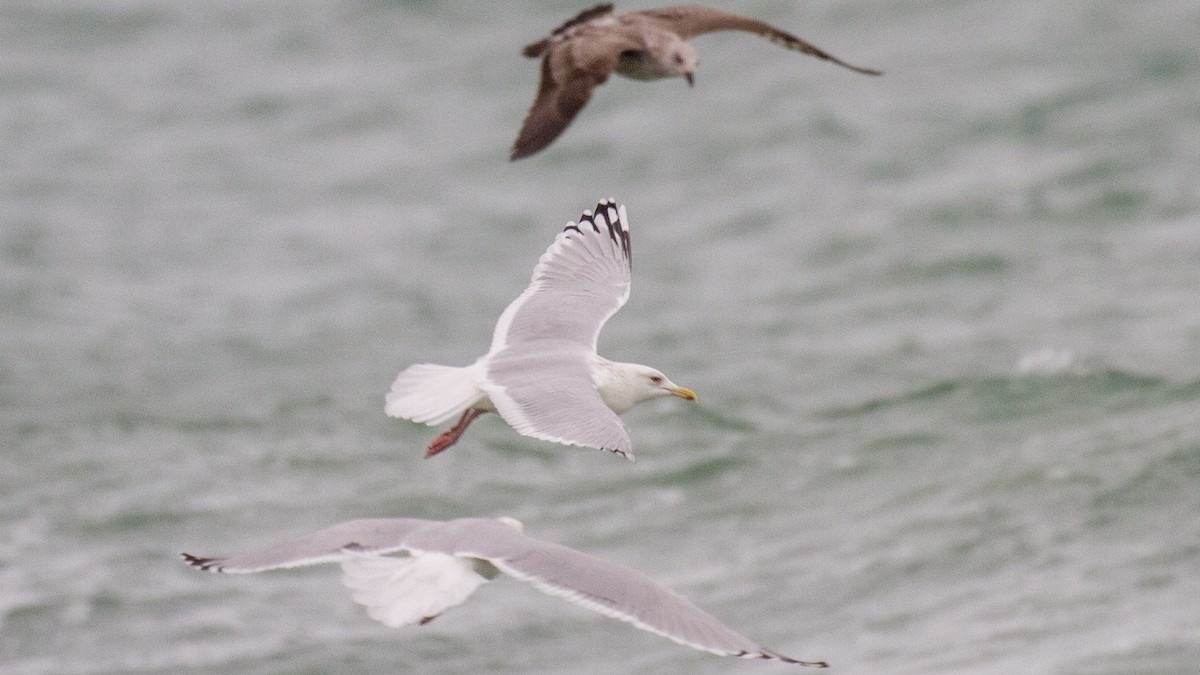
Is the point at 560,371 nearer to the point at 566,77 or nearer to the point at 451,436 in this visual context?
the point at 451,436

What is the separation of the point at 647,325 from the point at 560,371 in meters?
7.16

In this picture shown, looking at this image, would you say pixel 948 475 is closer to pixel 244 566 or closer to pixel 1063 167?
pixel 1063 167

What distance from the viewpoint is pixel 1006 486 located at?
1134 centimetres

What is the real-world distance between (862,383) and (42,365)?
5136mm

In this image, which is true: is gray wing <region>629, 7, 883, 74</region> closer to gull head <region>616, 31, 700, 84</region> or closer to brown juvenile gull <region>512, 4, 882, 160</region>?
brown juvenile gull <region>512, 4, 882, 160</region>

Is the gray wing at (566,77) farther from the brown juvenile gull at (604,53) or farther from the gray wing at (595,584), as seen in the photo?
the gray wing at (595,584)

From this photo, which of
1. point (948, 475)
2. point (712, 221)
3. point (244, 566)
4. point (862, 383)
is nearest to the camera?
point (244, 566)

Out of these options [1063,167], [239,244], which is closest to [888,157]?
[1063,167]

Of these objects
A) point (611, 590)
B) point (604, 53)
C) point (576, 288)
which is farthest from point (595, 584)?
point (604, 53)

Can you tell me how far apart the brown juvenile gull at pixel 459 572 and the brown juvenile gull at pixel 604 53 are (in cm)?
135

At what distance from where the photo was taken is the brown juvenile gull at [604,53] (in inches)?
278

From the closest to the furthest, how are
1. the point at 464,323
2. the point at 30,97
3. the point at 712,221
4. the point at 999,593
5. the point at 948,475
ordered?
1. the point at 999,593
2. the point at 948,475
3. the point at 464,323
4. the point at 712,221
5. the point at 30,97

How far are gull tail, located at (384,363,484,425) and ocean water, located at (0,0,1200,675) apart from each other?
3239 mm

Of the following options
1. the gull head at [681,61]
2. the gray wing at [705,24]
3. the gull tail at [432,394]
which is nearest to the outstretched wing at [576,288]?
the gull tail at [432,394]
